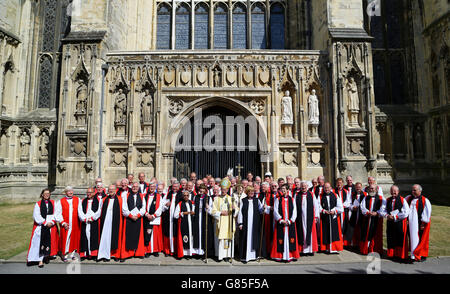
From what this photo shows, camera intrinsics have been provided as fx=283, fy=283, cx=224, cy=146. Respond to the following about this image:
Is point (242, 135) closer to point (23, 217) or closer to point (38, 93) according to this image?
point (23, 217)

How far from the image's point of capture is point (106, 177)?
10.5 meters

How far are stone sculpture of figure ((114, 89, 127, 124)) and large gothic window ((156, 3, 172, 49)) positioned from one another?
15.4 feet

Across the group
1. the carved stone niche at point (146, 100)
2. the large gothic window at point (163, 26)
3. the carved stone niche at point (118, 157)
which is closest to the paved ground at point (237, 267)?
the carved stone niche at point (118, 157)

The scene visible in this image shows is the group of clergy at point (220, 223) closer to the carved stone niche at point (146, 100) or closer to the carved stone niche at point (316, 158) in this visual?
the carved stone niche at point (316, 158)

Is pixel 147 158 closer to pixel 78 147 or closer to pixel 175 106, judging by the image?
pixel 175 106

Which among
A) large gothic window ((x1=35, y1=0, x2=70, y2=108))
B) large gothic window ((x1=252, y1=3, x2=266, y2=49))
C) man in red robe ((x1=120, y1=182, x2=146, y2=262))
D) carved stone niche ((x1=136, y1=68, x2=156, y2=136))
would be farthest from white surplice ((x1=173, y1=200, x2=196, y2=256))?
large gothic window ((x1=35, y1=0, x2=70, y2=108))

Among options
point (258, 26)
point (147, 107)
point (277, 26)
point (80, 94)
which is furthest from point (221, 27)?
point (80, 94)

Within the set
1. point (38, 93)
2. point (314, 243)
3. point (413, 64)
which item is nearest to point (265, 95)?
point (314, 243)

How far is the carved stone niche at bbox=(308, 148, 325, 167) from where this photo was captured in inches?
414

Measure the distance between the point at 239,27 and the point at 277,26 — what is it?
192 centimetres

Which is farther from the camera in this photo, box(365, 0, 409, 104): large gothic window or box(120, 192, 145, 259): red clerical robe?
box(365, 0, 409, 104): large gothic window

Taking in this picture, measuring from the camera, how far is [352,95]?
1041 centimetres

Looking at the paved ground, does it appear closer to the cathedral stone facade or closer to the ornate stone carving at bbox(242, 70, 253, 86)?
the cathedral stone facade

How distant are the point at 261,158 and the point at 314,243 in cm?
502
